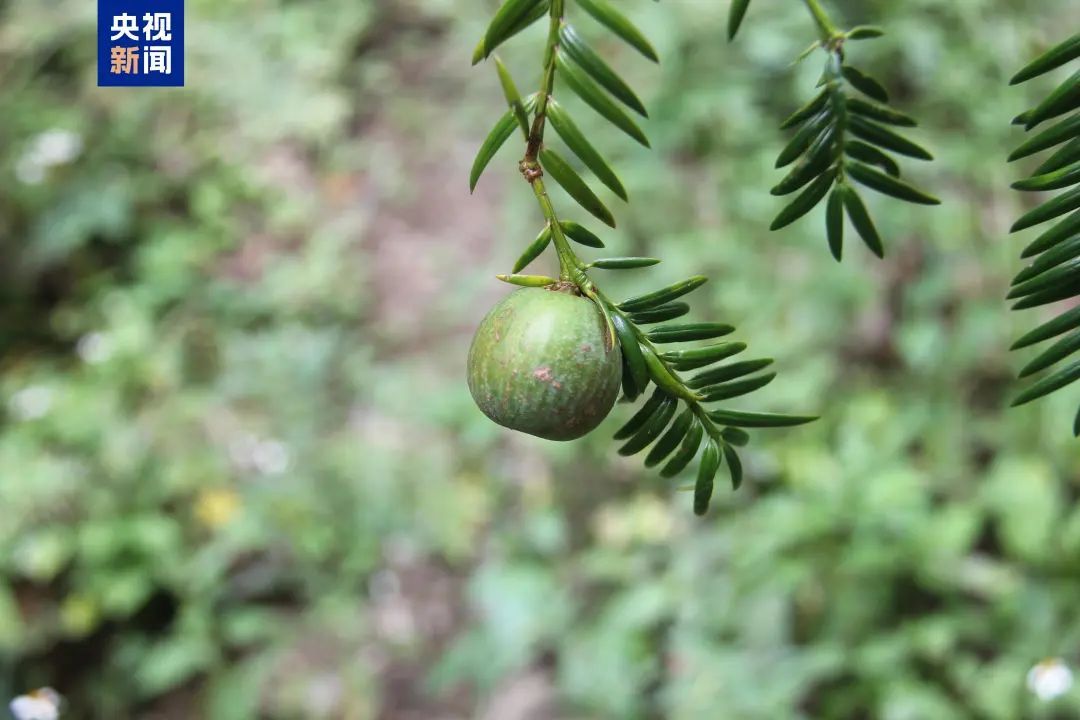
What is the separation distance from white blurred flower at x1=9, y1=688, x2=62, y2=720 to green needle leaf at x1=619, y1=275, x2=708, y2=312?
2.11 metres

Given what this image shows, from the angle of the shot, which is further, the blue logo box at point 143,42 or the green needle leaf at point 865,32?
the blue logo box at point 143,42

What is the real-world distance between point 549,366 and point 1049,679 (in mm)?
1532

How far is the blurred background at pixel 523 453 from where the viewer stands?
1794 mm

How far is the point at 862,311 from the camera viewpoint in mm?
2150

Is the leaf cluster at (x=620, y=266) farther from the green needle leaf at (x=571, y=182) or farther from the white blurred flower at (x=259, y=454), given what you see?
the white blurred flower at (x=259, y=454)

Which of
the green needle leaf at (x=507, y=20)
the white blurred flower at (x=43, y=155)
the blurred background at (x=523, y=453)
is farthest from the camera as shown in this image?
the white blurred flower at (x=43, y=155)

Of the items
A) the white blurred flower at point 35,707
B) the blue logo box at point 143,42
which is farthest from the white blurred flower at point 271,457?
the blue logo box at point 143,42

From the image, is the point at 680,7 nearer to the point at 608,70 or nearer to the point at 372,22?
the point at 372,22

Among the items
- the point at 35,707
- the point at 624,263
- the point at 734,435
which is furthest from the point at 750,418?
the point at 35,707

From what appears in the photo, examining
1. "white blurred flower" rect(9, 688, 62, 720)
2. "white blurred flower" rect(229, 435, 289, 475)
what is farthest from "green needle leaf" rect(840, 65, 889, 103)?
"white blurred flower" rect(9, 688, 62, 720)

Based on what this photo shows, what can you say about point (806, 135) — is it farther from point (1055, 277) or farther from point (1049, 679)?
point (1049, 679)

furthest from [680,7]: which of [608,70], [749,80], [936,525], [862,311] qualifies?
[608,70]

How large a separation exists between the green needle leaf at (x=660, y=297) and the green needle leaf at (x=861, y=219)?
0.09 metres

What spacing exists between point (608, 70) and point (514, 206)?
82.4 inches
